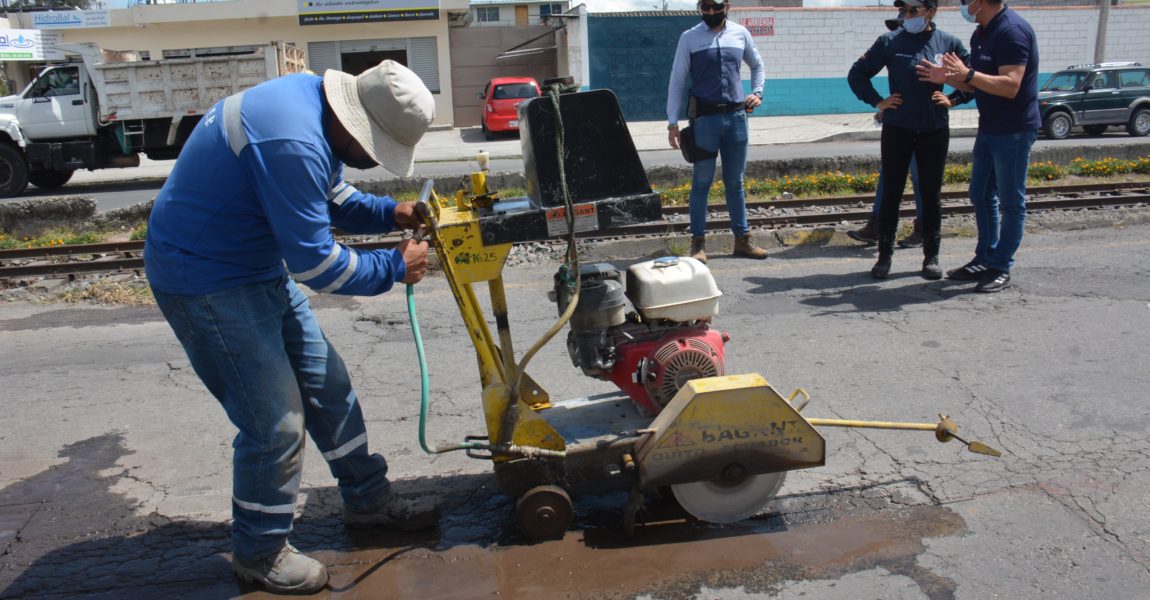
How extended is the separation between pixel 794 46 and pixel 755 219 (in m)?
19.9

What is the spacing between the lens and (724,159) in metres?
7.32

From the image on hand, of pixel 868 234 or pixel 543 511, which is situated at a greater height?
pixel 868 234

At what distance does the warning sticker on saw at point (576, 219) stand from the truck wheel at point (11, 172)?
15.3m

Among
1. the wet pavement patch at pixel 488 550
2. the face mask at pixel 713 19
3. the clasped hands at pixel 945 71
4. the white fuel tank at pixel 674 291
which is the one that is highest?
the face mask at pixel 713 19

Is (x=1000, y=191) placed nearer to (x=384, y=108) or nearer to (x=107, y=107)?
(x=384, y=108)

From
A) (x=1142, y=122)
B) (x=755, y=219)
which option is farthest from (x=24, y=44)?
(x=1142, y=122)

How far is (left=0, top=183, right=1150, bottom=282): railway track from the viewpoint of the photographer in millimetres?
8188

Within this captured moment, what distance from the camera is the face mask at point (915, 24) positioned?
644cm

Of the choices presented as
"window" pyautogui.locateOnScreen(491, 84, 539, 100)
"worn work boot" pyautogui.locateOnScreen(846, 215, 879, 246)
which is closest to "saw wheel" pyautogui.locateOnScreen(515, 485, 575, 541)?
"worn work boot" pyautogui.locateOnScreen(846, 215, 879, 246)

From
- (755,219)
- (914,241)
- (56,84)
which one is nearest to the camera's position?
(914,241)

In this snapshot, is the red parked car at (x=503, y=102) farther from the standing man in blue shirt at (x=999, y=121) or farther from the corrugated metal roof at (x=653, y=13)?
the standing man in blue shirt at (x=999, y=121)

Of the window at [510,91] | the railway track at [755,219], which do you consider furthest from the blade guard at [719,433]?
the window at [510,91]

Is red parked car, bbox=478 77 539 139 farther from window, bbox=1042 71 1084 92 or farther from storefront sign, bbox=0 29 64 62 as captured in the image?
storefront sign, bbox=0 29 64 62

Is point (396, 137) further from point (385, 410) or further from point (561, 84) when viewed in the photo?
point (385, 410)
